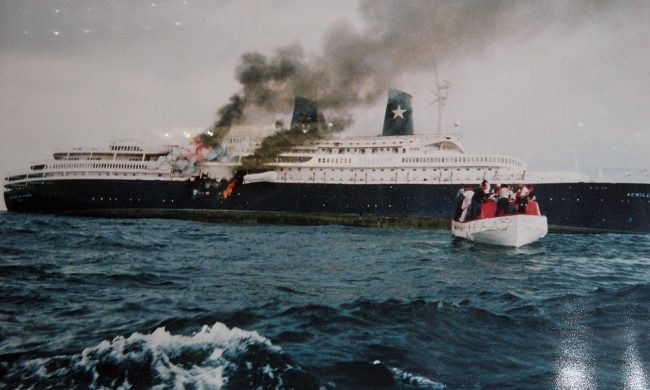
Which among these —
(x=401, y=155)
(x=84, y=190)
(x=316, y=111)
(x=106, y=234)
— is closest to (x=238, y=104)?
(x=316, y=111)

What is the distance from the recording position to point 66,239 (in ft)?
13.3

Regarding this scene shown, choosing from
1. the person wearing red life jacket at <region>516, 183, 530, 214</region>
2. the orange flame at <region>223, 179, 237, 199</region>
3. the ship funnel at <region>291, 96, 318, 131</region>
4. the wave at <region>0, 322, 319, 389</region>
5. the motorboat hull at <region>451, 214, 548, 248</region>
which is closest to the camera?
the wave at <region>0, 322, 319, 389</region>

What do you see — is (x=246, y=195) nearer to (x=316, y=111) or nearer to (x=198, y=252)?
(x=316, y=111)

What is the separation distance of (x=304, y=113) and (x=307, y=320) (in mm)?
4515

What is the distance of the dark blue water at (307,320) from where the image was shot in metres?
2.07

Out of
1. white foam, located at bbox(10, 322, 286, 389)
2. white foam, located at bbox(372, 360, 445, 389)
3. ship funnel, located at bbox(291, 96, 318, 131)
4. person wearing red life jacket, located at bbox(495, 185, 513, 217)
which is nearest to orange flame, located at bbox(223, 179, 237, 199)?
ship funnel, located at bbox(291, 96, 318, 131)

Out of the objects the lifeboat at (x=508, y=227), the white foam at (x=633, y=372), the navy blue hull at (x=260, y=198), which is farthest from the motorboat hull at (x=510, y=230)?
the navy blue hull at (x=260, y=198)

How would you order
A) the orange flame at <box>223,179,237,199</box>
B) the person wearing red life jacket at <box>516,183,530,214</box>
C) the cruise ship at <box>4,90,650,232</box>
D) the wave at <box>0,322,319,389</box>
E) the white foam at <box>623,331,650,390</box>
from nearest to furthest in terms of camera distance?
1. the wave at <box>0,322,319,389</box>
2. the white foam at <box>623,331,650,390</box>
3. the person wearing red life jacket at <box>516,183,530,214</box>
4. the cruise ship at <box>4,90,650,232</box>
5. the orange flame at <box>223,179,237,199</box>

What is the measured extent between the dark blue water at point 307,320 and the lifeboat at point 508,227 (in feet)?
2.14

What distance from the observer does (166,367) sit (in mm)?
2064

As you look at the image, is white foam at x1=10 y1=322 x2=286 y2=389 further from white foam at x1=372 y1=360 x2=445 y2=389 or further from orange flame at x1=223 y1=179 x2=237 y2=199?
orange flame at x1=223 y1=179 x2=237 y2=199

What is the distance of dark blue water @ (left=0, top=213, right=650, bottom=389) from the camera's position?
6.78ft

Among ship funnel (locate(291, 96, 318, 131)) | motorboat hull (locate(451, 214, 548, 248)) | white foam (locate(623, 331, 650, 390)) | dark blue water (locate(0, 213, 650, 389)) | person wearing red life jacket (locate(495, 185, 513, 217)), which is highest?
ship funnel (locate(291, 96, 318, 131))

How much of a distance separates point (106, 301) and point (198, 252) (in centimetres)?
121
